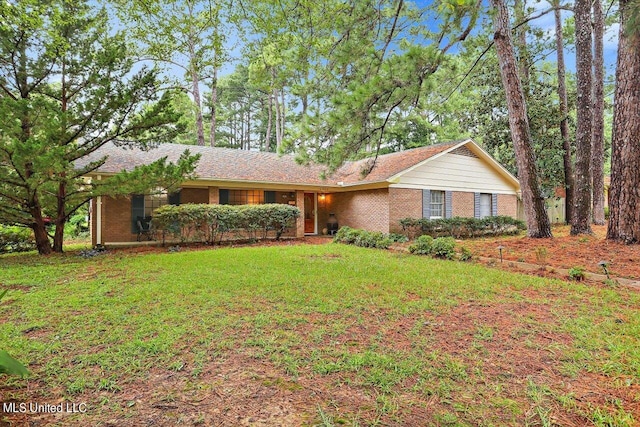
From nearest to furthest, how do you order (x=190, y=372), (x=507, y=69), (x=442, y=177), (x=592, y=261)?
(x=190, y=372) → (x=592, y=261) → (x=507, y=69) → (x=442, y=177)

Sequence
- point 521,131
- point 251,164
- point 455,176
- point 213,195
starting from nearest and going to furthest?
point 521,131 < point 213,195 < point 251,164 < point 455,176

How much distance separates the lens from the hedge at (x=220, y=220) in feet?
34.4

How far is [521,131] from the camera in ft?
28.8

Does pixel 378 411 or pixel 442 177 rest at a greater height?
pixel 442 177

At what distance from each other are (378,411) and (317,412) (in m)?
0.38

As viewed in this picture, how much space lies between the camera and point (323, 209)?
15773mm

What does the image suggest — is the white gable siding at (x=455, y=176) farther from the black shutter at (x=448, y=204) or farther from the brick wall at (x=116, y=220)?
the brick wall at (x=116, y=220)

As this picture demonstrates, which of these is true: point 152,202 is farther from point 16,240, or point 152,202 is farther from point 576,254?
point 576,254

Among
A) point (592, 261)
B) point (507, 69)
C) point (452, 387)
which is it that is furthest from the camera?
point (507, 69)

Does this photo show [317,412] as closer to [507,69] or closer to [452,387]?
[452,387]

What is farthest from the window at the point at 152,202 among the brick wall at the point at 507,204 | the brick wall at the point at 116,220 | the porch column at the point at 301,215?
the brick wall at the point at 507,204

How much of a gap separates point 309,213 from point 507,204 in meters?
10.2

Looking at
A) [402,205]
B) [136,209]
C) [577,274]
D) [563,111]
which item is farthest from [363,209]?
[563,111]

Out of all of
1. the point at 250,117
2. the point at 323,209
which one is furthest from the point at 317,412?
the point at 250,117
